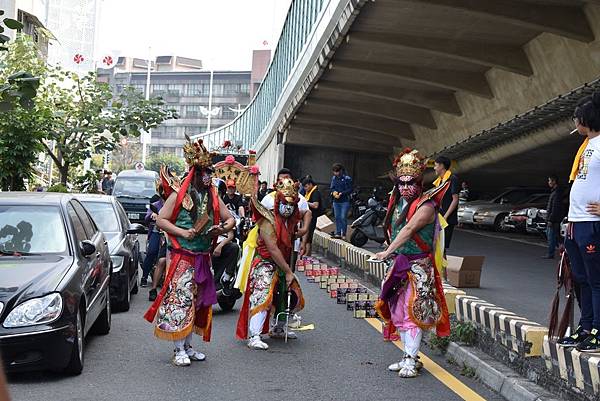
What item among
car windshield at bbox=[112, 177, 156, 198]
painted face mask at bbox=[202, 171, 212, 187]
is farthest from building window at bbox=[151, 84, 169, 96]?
painted face mask at bbox=[202, 171, 212, 187]

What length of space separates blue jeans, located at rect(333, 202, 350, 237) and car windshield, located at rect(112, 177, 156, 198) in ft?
27.5

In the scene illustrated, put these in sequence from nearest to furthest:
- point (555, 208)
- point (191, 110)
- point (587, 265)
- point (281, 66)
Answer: point (587, 265), point (555, 208), point (281, 66), point (191, 110)

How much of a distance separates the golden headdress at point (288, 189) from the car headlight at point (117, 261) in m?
2.54

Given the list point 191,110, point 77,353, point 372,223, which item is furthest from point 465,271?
point 191,110

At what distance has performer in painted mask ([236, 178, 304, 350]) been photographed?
7.91 m

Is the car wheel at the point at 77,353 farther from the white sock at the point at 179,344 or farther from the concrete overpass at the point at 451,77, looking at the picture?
the concrete overpass at the point at 451,77

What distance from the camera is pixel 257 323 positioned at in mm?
7883

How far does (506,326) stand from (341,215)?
40.6 feet

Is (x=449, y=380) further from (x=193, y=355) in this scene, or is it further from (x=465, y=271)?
(x=465, y=271)

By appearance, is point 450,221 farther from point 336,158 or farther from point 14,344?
point 336,158

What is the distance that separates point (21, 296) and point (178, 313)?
1549 mm

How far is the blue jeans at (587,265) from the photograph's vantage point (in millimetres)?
5672

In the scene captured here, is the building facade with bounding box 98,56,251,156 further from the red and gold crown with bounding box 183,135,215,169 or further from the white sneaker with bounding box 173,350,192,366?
the white sneaker with bounding box 173,350,192,366

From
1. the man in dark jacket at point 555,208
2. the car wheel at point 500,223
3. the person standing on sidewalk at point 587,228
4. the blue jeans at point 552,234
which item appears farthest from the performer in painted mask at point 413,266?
the car wheel at point 500,223
